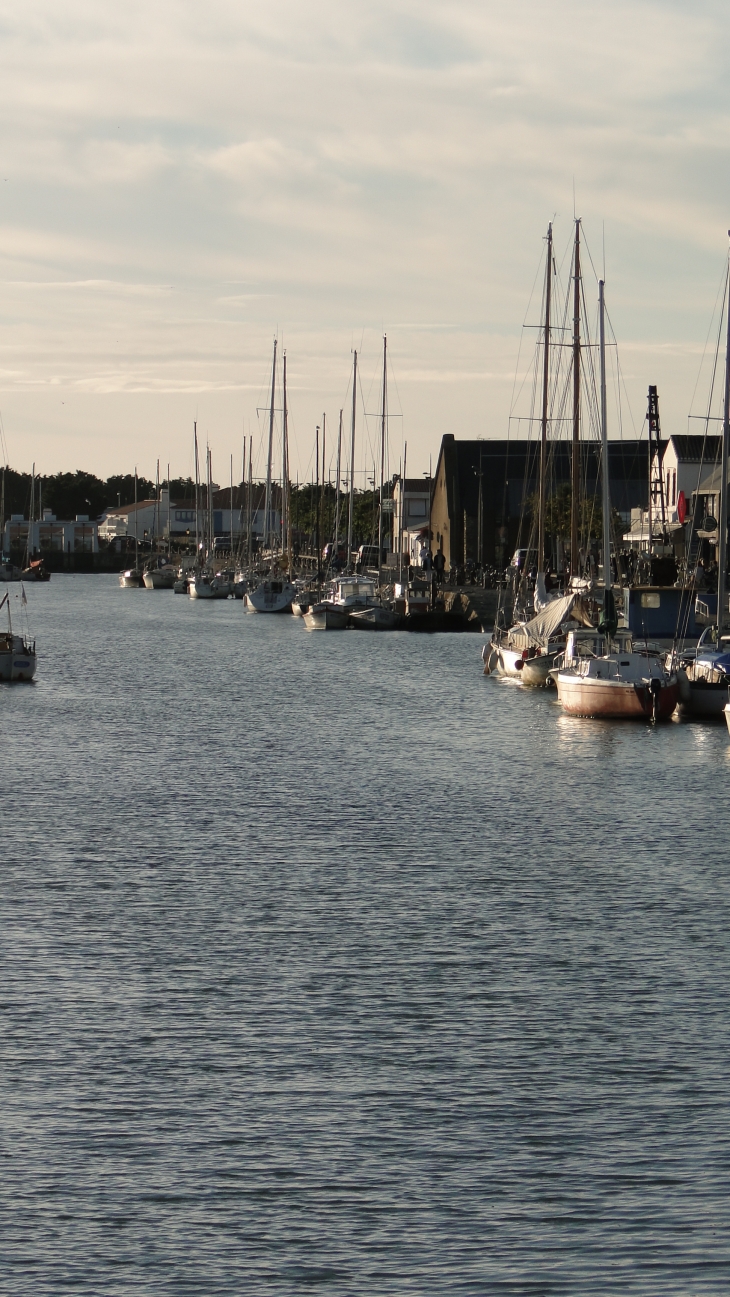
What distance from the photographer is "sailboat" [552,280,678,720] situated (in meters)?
53.8

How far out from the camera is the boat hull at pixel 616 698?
53781 millimetres

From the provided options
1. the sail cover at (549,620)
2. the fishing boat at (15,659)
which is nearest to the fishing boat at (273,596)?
the sail cover at (549,620)

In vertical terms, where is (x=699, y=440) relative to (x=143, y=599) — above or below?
above

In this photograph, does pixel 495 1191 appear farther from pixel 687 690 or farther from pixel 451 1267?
pixel 687 690

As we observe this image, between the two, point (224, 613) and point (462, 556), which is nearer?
point (224, 613)

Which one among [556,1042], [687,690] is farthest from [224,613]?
[556,1042]

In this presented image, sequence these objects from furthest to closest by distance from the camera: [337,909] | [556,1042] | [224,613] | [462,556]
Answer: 1. [462,556]
2. [224,613]
3. [337,909]
4. [556,1042]

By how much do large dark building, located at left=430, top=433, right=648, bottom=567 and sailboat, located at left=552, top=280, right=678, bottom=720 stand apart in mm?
111337

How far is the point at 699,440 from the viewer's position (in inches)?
5002

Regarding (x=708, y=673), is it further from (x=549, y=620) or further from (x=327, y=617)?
(x=327, y=617)

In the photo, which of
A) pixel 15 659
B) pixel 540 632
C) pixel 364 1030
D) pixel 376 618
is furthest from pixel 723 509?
pixel 376 618

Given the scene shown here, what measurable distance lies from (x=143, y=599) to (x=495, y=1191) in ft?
558

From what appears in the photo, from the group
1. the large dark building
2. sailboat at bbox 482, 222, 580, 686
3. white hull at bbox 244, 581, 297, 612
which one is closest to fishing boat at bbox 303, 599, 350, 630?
white hull at bbox 244, 581, 297, 612

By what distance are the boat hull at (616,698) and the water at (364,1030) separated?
8251mm
